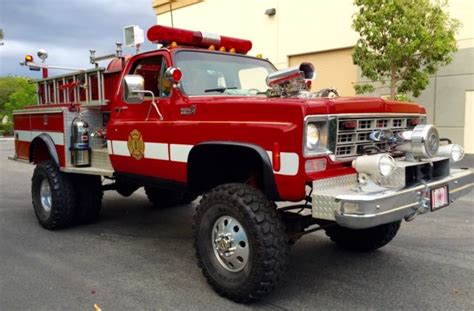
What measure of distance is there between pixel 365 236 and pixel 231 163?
5.51 feet

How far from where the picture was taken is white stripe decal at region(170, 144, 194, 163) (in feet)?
13.8

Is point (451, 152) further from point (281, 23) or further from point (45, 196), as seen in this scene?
point (281, 23)

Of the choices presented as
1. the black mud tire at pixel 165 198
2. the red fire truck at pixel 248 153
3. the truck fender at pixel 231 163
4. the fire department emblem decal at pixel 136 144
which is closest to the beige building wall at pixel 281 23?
the black mud tire at pixel 165 198

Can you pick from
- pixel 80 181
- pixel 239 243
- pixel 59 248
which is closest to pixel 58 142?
pixel 80 181

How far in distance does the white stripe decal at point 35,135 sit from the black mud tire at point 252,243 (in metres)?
2.84

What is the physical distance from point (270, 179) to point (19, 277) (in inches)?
102

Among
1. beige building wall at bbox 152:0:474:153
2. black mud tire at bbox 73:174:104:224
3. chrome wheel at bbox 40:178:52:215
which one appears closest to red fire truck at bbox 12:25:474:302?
black mud tire at bbox 73:174:104:224

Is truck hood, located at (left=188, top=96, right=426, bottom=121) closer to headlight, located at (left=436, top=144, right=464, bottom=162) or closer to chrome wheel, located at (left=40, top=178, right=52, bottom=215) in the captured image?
headlight, located at (left=436, top=144, right=464, bottom=162)

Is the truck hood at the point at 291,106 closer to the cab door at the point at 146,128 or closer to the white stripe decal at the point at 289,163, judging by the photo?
the white stripe decal at the point at 289,163

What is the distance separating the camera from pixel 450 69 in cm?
1212

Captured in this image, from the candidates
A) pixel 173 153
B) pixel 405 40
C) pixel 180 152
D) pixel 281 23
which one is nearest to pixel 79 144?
pixel 173 153

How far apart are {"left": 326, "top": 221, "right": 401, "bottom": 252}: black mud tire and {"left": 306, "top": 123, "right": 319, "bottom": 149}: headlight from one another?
5.23 feet

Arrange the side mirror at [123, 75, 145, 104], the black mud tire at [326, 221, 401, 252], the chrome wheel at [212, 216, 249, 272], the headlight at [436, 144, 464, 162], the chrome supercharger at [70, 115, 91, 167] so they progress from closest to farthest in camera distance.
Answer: the chrome wheel at [212, 216, 249, 272], the headlight at [436, 144, 464, 162], the side mirror at [123, 75, 145, 104], the black mud tire at [326, 221, 401, 252], the chrome supercharger at [70, 115, 91, 167]

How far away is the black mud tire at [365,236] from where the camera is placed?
15.6 ft
